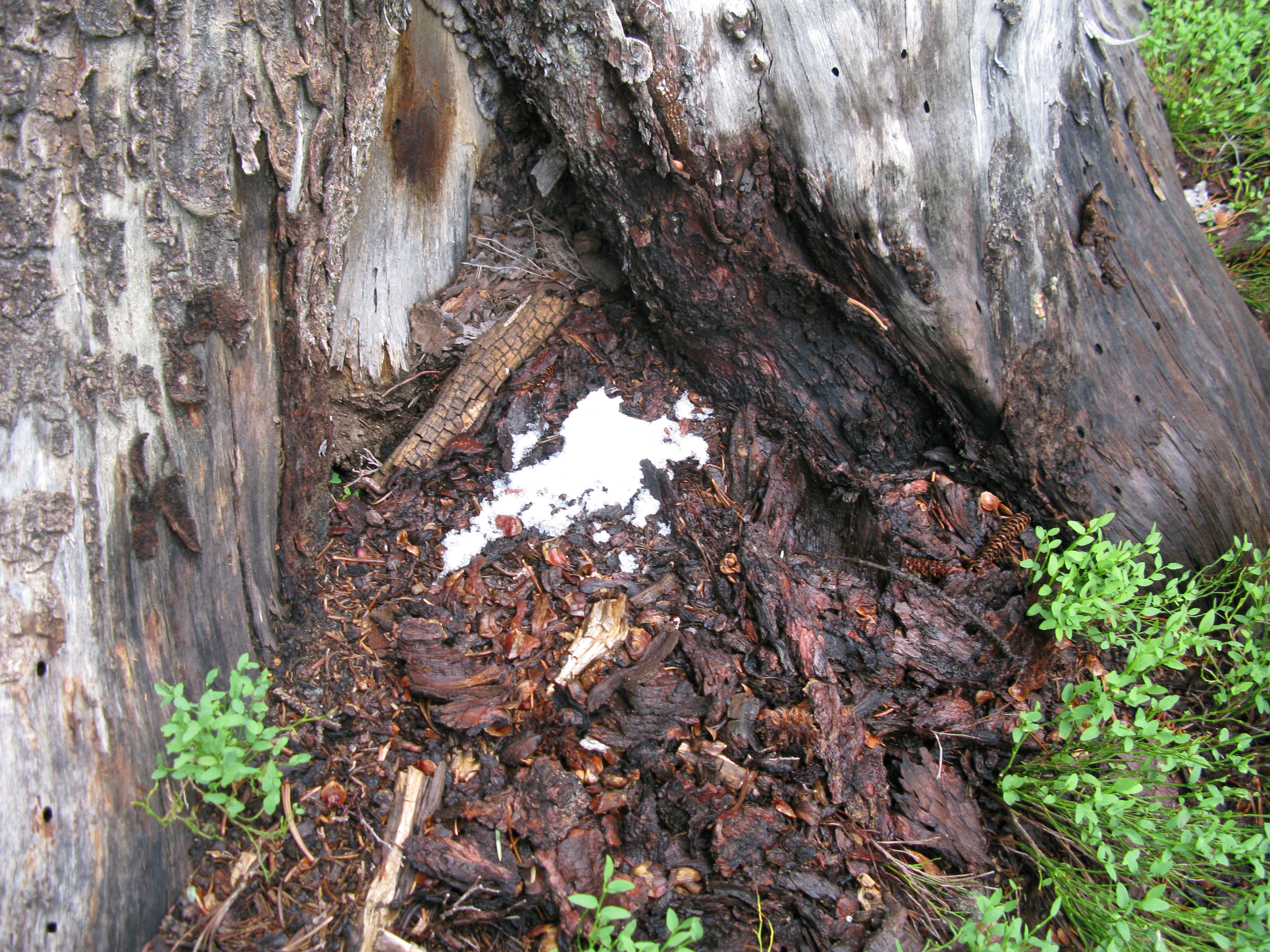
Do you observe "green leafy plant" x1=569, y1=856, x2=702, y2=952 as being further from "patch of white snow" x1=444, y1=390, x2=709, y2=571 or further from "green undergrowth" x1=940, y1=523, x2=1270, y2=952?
"patch of white snow" x1=444, y1=390, x2=709, y2=571

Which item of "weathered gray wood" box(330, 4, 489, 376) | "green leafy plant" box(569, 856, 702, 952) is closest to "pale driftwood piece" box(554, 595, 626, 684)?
"green leafy plant" box(569, 856, 702, 952)

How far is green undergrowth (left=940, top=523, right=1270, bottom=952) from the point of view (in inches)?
77.9

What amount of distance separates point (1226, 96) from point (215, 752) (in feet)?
19.2

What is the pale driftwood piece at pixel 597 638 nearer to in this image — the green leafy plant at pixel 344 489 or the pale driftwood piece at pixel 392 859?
the pale driftwood piece at pixel 392 859

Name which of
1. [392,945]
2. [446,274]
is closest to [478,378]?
[446,274]

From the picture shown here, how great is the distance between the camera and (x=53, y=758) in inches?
67.1

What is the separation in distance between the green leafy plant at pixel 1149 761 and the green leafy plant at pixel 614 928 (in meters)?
1.14

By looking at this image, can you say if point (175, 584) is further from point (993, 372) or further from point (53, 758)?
point (993, 372)

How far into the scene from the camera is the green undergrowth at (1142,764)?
198 cm

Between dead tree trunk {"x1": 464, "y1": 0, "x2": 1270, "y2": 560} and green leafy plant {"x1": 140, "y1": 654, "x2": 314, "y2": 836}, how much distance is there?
207 centimetres

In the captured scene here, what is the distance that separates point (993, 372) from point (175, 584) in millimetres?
2799

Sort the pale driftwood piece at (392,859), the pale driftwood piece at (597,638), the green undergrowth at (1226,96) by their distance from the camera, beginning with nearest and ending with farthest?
the pale driftwood piece at (392,859), the pale driftwood piece at (597,638), the green undergrowth at (1226,96)

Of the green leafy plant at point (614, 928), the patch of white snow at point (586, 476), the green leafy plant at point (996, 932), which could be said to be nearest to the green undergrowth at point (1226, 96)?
the patch of white snow at point (586, 476)

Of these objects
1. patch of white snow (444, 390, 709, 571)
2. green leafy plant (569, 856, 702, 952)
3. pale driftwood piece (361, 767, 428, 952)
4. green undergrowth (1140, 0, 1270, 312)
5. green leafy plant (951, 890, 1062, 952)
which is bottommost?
green leafy plant (951, 890, 1062, 952)
